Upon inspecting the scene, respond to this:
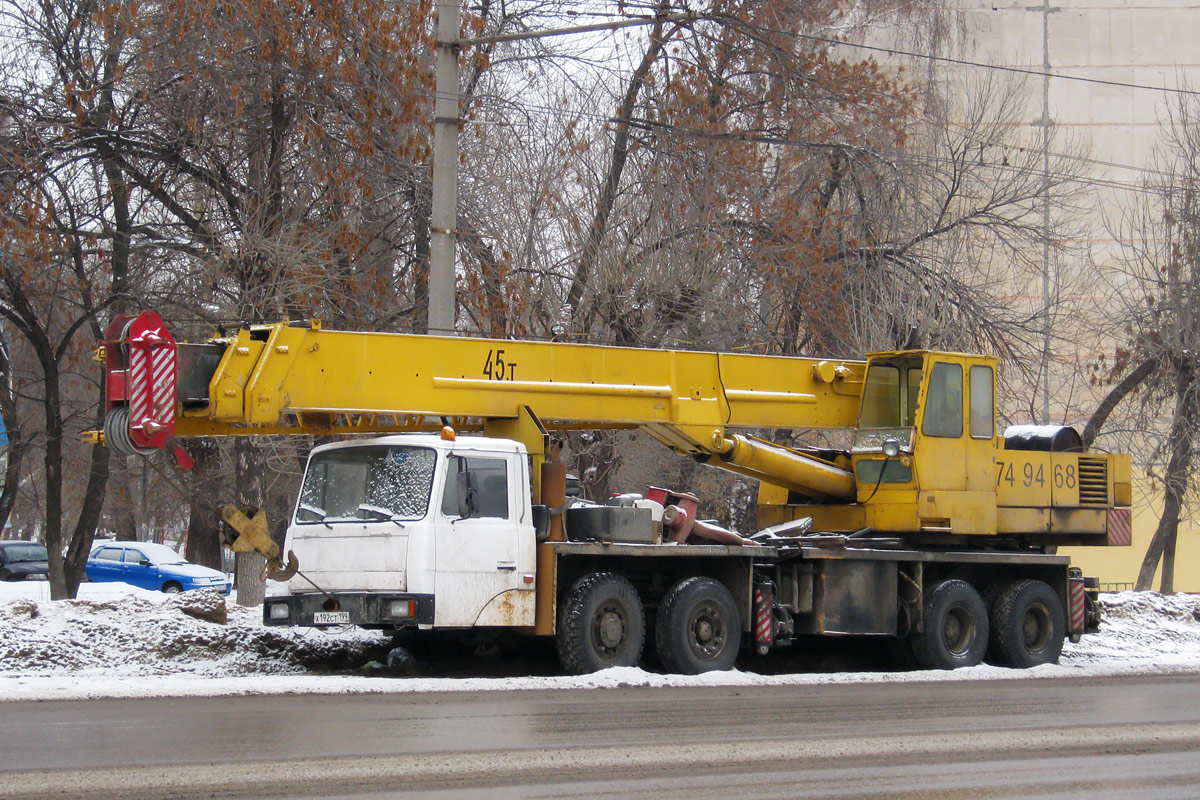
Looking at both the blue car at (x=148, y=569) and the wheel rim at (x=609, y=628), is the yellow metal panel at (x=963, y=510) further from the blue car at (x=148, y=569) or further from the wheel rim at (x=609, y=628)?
the blue car at (x=148, y=569)

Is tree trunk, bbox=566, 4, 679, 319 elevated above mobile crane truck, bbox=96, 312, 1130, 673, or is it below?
above

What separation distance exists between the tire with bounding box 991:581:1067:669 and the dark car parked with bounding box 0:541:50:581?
30429 millimetres

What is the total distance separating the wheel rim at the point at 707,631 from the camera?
13.8 meters

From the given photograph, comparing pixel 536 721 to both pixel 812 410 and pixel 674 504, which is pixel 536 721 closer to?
pixel 674 504

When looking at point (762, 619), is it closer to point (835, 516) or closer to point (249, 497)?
point (835, 516)

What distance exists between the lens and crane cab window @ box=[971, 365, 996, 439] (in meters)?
15.8

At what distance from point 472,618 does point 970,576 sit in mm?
7019

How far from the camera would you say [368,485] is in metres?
12.8

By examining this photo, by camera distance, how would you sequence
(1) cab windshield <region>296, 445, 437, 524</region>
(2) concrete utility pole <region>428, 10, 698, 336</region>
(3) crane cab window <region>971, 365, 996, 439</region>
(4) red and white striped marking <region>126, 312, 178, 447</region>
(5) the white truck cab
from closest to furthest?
(4) red and white striped marking <region>126, 312, 178, 447</region> → (5) the white truck cab → (1) cab windshield <region>296, 445, 437, 524</region> → (2) concrete utility pole <region>428, 10, 698, 336</region> → (3) crane cab window <region>971, 365, 996, 439</region>

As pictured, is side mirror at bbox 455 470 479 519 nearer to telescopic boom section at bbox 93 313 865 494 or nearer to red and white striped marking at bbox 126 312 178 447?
telescopic boom section at bbox 93 313 865 494

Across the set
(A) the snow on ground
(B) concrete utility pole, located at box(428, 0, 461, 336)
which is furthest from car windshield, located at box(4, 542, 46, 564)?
(B) concrete utility pole, located at box(428, 0, 461, 336)

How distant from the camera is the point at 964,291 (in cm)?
2186

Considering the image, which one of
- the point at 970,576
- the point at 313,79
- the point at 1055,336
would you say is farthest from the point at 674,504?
the point at 1055,336

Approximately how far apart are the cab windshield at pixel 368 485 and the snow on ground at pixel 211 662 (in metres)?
1.48
